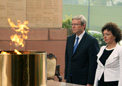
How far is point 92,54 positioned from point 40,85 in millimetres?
2653

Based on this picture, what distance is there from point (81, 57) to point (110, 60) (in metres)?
0.57

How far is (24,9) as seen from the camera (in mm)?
7047

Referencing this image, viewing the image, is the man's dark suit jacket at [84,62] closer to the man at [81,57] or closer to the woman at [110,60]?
the man at [81,57]

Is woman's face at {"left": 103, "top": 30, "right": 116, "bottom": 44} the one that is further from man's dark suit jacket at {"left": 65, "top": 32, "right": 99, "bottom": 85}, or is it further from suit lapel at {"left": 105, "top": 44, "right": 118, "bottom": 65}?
man's dark suit jacket at {"left": 65, "top": 32, "right": 99, "bottom": 85}

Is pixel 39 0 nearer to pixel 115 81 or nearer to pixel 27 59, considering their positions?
pixel 115 81

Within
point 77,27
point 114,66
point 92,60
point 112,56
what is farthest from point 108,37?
point 77,27

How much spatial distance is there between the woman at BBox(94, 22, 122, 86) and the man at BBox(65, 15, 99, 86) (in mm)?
248

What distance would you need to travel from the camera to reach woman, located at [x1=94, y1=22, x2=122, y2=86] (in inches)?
154

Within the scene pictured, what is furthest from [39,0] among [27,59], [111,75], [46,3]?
[27,59]

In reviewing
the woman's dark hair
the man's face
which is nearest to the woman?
the woman's dark hair

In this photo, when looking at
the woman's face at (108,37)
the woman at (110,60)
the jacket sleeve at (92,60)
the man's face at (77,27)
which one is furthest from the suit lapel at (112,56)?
the man's face at (77,27)

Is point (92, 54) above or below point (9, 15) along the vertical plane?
below

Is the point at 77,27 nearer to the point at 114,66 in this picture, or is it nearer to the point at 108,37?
the point at 108,37

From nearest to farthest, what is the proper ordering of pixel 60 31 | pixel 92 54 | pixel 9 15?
pixel 92 54
pixel 9 15
pixel 60 31
